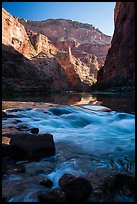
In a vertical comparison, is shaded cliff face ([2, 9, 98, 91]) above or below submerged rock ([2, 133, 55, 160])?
above

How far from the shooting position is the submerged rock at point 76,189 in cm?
217

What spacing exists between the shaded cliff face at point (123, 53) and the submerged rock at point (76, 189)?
102 ft

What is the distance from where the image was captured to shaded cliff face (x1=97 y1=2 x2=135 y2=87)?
3438 cm

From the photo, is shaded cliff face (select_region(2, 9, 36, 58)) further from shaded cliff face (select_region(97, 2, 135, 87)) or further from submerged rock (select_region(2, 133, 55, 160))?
submerged rock (select_region(2, 133, 55, 160))

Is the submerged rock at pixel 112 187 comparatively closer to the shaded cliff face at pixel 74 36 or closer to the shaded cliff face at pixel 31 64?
the shaded cliff face at pixel 31 64

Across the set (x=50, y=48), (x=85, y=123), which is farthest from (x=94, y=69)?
(x=85, y=123)

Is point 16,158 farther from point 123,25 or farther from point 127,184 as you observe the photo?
point 123,25

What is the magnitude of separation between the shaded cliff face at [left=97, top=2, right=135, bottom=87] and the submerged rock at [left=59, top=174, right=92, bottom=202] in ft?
102

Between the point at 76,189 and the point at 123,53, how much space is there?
124 ft

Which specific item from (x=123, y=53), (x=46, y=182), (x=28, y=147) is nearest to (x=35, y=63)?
(x=123, y=53)

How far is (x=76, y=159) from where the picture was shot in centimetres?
355

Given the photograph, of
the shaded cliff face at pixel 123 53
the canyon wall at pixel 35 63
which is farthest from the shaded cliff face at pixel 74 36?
the shaded cliff face at pixel 123 53

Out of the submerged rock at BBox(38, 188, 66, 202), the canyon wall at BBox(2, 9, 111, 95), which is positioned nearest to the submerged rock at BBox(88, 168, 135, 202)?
the submerged rock at BBox(38, 188, 66, 202)

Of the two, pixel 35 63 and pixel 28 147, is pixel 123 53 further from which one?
pixel 28 147
